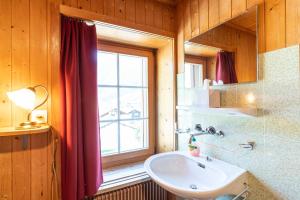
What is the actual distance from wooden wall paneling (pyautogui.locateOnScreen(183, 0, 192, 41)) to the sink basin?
1.12m

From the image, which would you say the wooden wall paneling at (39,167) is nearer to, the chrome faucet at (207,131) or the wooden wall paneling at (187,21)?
the chrome faucet at (207,131)

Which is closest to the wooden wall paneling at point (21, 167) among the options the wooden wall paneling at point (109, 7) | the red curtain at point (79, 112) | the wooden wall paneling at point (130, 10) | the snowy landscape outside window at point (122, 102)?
the red curtain at point (79, 112)

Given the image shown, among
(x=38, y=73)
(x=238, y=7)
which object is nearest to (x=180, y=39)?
(x=238, y=7)

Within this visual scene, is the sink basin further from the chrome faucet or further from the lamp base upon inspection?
the lamp base

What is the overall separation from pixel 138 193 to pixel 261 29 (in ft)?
5.30

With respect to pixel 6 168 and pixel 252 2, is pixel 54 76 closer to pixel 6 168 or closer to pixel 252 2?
pixel 6 168

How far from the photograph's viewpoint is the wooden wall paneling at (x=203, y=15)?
1431mm

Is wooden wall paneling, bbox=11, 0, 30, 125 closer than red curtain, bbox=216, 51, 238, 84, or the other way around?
wooden wall paneling, bbox=11, 0, 30, 125

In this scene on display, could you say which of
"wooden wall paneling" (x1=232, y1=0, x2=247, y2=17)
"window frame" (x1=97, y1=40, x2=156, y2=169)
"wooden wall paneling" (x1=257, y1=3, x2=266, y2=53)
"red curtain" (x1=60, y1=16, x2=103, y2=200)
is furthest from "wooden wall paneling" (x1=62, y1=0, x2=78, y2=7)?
"wooden wall paneling" (x1=257, y1=3, x2=266, y2=53)

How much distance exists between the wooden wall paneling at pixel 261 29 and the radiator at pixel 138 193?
1.45m

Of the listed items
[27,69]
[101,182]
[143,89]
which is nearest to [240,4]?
[143,89]

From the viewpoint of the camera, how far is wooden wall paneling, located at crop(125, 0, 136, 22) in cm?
151

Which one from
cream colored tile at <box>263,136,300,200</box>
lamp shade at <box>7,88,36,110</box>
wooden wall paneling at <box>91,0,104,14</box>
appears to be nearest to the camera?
cream colored tile at <box>263,136,300,200</box>

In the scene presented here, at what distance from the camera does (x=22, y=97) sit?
40.4 inches
